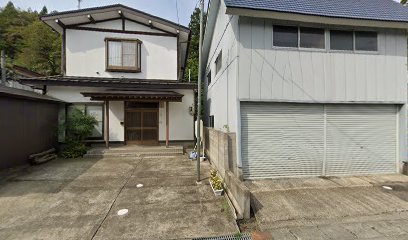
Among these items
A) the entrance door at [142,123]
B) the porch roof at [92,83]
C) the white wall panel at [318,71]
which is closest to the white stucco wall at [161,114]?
the entrance door at [142,123]

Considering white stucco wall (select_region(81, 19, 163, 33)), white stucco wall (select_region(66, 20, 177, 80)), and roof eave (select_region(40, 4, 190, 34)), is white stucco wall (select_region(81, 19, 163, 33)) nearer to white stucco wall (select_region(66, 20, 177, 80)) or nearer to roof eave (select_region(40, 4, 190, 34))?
white stucco wall (select_region(66, 20, 177, 80))

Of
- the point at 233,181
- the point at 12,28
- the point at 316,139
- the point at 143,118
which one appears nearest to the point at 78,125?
the point at 143,118

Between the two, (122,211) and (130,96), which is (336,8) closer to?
(122,211)

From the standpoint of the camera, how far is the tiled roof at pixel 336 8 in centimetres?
496

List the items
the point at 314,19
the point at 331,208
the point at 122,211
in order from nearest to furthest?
1. the point at 122,211
2. the point at 331,208
3. the point at 314,19

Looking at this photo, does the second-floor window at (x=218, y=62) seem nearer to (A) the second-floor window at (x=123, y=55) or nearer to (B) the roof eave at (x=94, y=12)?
(B) the roof eave at (x=94, y=12)

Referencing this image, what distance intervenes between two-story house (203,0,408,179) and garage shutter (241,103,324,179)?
3 cm

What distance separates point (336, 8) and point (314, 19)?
106 centimetres

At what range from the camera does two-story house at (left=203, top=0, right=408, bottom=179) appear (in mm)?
5242

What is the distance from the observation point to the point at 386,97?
19.2 feet

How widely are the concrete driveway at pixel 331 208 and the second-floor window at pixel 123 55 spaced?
9.15 m

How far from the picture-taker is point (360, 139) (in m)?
5.84

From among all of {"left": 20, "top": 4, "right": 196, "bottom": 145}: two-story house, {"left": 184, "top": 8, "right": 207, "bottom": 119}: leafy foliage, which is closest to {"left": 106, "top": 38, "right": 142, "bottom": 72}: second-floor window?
{"left": 20, "top": 4, "right": 196, "bottom": 145}: two-story house

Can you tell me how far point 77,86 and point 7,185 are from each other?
5584 mm
